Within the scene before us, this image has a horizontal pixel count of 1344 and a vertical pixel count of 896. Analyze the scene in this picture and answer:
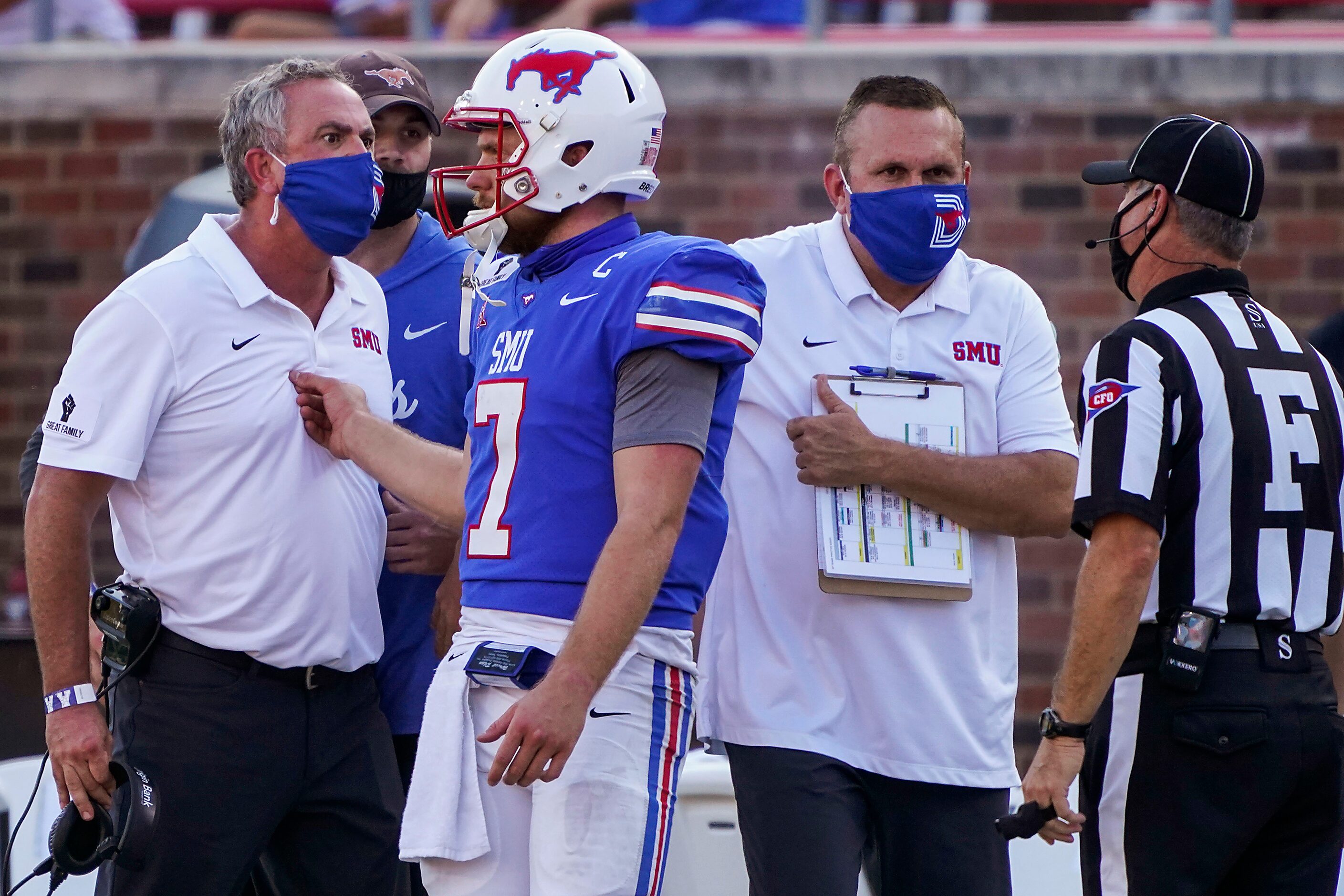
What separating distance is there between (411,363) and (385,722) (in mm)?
820

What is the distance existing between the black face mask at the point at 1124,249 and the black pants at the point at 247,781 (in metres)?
1.82

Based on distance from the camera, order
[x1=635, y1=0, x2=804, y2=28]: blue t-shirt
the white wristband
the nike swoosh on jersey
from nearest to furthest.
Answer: the white wristband < the nike swoosh on jersey < [x1=635, y1=0, x2=804, y2=28]: blue t-shirt

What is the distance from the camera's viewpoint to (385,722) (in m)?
3.61

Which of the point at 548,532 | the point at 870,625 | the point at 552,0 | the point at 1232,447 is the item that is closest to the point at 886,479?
the point at 870,625

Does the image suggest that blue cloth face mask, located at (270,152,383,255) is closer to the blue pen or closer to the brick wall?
the blue pen

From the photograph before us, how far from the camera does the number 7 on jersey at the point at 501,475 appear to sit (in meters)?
2.75

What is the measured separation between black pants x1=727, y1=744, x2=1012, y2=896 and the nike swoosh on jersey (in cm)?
119

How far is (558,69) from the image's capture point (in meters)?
2.89

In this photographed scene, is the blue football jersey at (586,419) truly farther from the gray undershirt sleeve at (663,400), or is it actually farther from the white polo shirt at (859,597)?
the white polo shirt at (859,597)

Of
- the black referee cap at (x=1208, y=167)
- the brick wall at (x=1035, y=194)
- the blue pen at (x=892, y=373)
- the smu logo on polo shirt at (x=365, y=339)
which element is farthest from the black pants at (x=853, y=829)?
the brick wall at (x=1035, y=194)

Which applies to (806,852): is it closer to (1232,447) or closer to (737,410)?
(737,410)

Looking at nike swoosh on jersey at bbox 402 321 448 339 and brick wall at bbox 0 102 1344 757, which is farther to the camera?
brick wall at bbox 0 102 1344 757

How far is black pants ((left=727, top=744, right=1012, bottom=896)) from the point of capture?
329cm

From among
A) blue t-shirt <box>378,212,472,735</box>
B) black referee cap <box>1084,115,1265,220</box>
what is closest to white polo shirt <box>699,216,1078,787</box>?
black referee cap <box>1084,115,1265,220</box>
